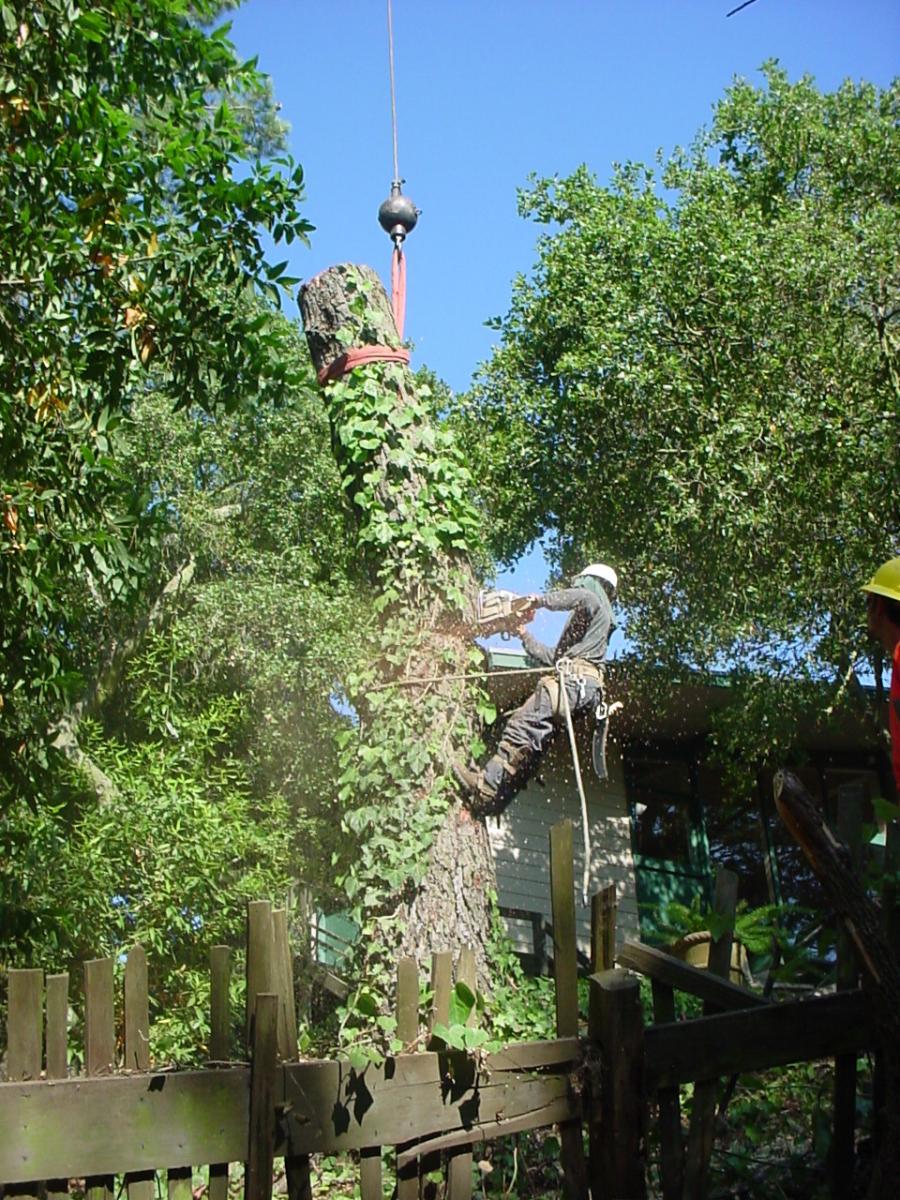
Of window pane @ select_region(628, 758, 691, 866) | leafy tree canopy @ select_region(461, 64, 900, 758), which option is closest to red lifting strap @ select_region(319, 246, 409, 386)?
leafy tree canopy @ select_region(461, 64, 900, 758)

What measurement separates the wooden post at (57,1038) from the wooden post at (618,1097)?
1.32 m

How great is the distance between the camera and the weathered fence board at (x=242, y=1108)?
2758 millimetres

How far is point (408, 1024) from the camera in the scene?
322 centimetres

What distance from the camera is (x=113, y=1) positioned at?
5109 mm

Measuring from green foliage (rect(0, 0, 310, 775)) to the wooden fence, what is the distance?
2065mm

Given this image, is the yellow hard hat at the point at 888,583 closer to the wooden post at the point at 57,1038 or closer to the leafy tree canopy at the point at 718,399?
the wooden post at the point at 57,1038

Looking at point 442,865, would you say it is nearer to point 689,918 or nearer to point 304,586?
point 689,918

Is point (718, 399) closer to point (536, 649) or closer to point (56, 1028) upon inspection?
point (536, 649)

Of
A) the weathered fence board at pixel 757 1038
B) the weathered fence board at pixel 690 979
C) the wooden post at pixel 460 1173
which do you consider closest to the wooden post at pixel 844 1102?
the weathered fence board at pixel 757 1038

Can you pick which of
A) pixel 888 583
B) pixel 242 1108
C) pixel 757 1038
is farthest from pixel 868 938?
pixel 242 1108

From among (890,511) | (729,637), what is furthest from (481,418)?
(890,511)

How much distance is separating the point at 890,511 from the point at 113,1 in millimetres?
6969

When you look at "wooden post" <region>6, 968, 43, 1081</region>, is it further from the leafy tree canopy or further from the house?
the house

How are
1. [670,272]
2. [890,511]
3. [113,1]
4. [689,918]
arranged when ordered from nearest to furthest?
1. [113,1]
2. [689,918]
3. [890,511]
4. [670,272]
